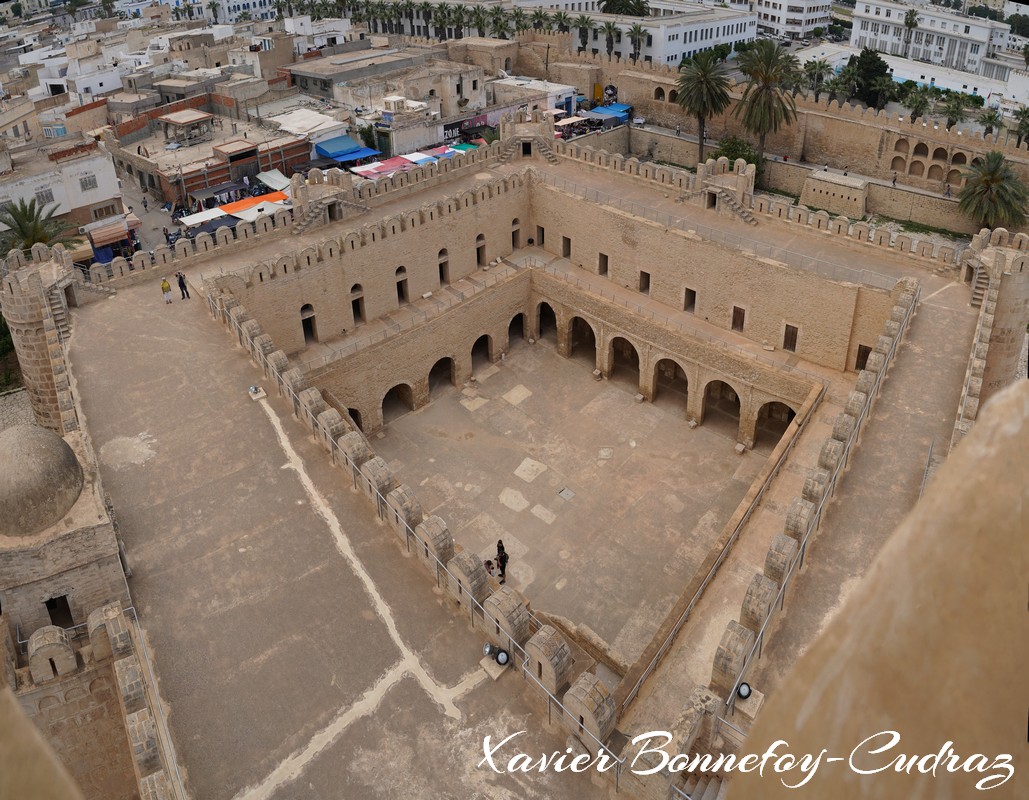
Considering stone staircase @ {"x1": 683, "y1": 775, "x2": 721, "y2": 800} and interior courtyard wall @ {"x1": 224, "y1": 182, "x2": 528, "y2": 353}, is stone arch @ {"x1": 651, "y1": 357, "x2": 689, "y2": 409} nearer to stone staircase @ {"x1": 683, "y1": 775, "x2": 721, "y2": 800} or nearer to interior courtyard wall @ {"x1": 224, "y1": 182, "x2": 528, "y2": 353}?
interior courtyard wall @ {"x1": 224, "y1": 182, "x2": 528, "y2": 353}

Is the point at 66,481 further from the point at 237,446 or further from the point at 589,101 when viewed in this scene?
the point at 589,101

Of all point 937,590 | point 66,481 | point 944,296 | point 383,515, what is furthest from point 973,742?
point 944,296

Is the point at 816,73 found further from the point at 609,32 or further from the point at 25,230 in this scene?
the point at 25,230

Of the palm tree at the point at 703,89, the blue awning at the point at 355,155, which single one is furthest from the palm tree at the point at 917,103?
the blue awning at the point at 355,155

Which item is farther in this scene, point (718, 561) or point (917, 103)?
point (917, 103)

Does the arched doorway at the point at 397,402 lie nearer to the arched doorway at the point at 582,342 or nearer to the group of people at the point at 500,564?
the arched doorway at the point at 582,342

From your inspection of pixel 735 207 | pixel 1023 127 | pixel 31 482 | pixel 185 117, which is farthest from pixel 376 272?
pixel 1023 127
